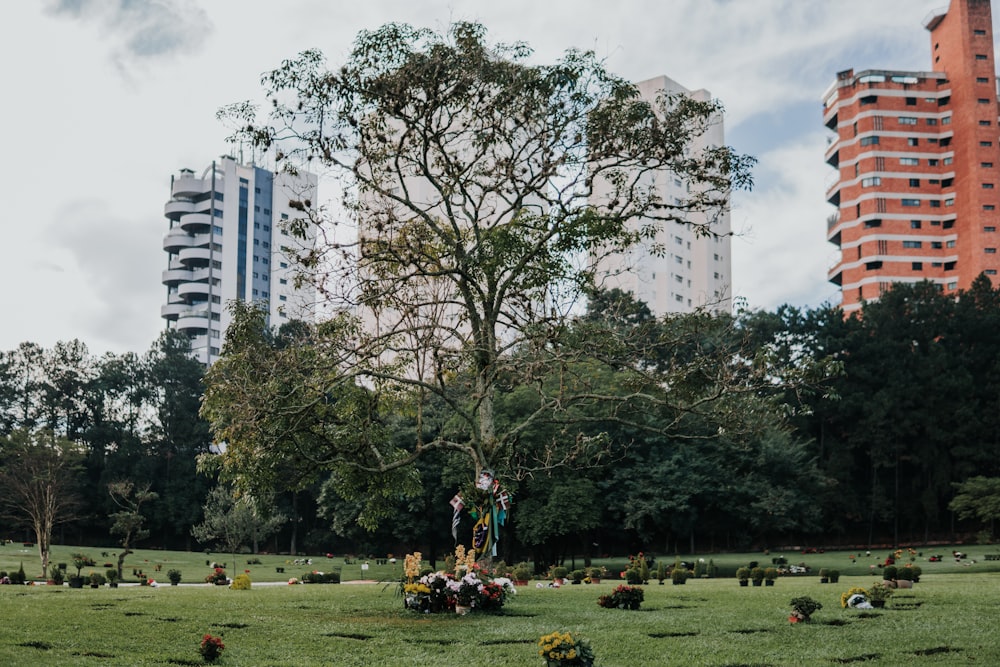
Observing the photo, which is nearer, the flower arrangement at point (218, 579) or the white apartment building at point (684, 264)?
the flower arrangement at point (218, 579)

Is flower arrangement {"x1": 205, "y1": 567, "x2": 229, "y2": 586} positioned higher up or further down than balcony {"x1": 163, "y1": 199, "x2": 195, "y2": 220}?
further down

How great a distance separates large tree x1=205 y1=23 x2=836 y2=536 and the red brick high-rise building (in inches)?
2724

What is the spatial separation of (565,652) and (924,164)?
86444mm

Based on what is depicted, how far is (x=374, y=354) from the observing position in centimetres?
2039

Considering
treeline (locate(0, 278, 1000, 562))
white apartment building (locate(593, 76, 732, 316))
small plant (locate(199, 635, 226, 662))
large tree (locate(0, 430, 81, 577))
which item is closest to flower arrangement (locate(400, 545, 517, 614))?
small plant (locate(199, 635, 226, 662))

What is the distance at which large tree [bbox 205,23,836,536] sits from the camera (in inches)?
786

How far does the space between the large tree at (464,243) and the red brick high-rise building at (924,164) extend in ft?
227

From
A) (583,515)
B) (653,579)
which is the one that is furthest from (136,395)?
(653,579)

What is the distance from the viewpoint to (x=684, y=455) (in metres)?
49.4

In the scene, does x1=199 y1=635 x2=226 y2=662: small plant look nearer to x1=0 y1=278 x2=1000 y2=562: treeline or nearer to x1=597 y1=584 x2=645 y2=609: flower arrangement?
x1=597 y1=584 x2=645 y2=609: flower arrangement

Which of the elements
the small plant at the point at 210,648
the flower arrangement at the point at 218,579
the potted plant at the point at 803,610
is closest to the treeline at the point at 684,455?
the flower arrangement at the point at 218,579

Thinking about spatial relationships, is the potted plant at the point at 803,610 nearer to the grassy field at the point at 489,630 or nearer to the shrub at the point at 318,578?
the grassy field at the point at 489,630

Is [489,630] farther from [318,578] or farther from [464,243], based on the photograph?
[318,578]

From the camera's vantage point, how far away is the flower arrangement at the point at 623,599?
18.7 meters
